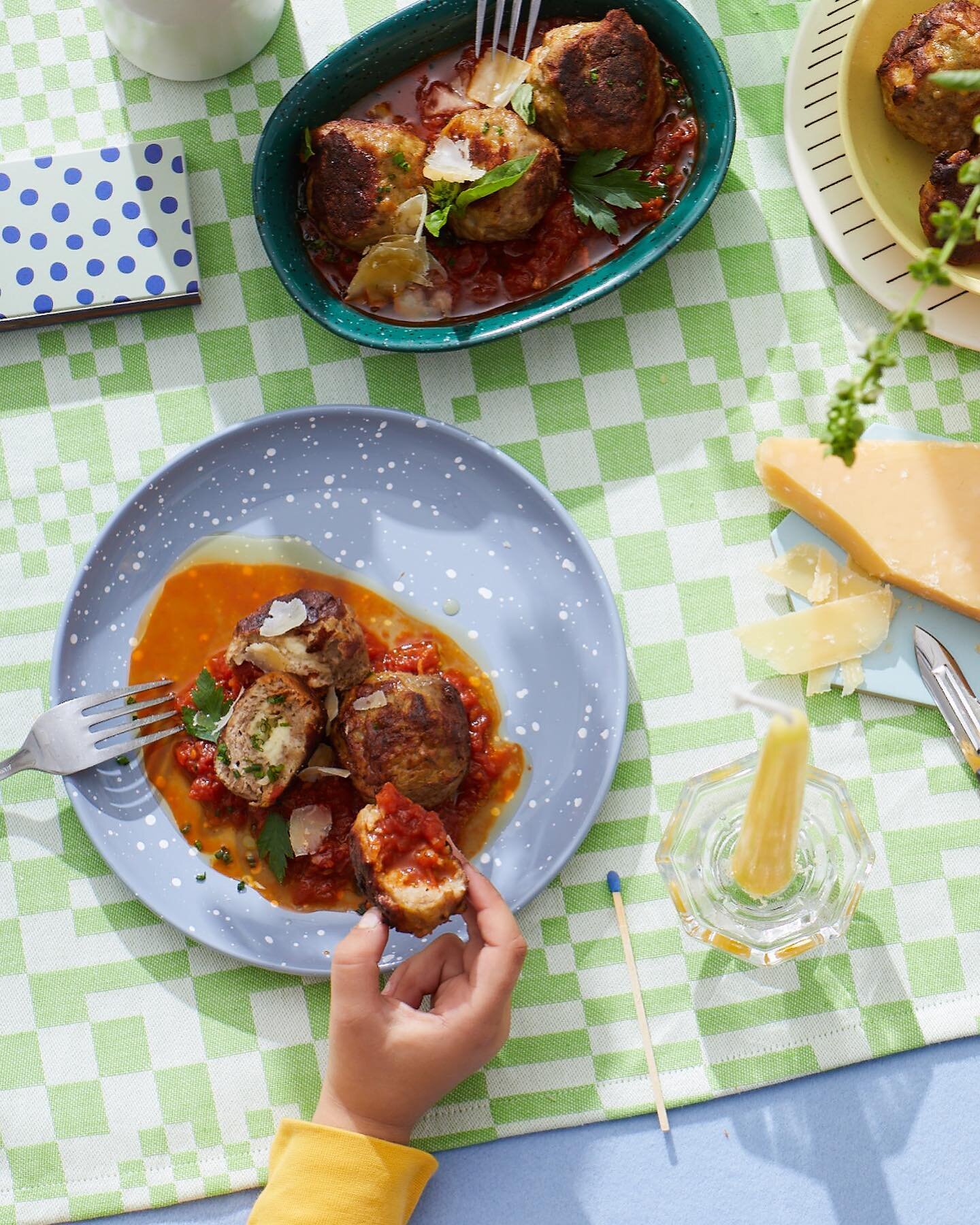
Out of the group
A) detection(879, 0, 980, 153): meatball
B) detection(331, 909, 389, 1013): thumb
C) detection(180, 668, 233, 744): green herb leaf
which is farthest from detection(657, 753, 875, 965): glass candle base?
detection(879, 0, 980, 153): meatball

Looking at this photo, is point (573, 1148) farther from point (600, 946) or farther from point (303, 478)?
point (303, 478)

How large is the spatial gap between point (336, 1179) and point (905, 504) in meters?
1.93

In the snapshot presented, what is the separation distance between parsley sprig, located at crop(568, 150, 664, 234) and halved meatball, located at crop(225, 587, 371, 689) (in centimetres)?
101

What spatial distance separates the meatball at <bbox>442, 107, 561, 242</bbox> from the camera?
7.63ft

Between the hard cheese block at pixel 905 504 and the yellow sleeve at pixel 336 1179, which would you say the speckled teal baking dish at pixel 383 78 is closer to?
the hard cheese block at pixel 905 504

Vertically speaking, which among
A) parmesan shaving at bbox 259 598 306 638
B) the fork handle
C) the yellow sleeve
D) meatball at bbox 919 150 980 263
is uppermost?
meatball at bbox 919 150 980 263

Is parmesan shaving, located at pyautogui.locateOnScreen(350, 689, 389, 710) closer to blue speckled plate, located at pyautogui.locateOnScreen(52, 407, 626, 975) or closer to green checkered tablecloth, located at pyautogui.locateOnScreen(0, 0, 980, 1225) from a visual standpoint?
blue speckled plate, located at pyautogui.locateOnScreen(52, 407, 626, 975)

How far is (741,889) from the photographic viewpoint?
93.7 inches

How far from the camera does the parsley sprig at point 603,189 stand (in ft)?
7.86

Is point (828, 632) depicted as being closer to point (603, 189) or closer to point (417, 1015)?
point (603, 189)

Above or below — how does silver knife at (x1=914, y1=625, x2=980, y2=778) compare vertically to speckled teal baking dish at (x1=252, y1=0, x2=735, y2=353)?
below

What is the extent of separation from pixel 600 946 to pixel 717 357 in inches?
55.1

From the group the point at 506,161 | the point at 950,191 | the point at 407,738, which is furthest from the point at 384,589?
the point at 950,191

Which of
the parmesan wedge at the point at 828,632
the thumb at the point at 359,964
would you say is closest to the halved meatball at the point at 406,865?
the thumb at the point at 359,964
